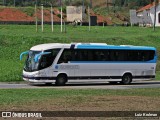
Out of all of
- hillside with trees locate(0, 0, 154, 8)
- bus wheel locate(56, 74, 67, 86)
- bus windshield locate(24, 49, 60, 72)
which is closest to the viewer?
bus windshield locate(24, 49, 60, 72)

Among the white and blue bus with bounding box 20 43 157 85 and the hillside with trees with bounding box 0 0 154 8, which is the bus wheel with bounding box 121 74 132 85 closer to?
the white and blue bus with bounding box 20 43 157 85

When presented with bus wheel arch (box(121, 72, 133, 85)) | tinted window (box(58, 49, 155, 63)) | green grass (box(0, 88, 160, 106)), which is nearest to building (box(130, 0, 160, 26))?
tinted window (box(58, 49, 155, 63))

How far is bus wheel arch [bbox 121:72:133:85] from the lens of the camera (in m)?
34.9

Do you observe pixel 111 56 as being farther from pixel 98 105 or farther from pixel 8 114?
pixel 8 114

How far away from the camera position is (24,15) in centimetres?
10062

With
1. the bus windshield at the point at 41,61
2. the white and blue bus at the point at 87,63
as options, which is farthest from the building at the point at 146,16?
the bus windshield at the point at 41,61

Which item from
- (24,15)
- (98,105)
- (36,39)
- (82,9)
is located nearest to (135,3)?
(82,9)

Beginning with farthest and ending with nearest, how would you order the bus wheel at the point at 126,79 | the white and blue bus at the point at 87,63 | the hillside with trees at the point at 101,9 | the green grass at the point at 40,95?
the hillside with trees at the point at 101,9, the bus wheel at the point at 126,79, the white and blue bus at the point at 87,63, the green grass at the point at 40,95

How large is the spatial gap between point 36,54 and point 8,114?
17535 millimetres

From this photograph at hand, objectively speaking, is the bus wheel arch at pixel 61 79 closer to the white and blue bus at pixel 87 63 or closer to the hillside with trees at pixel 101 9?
the white and blue bus at pixel 87 63

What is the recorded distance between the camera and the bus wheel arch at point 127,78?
34.9 metres

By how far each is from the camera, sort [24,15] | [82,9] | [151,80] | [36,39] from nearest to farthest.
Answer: [151,80]
[36,39]
[24,15]
[82,9]

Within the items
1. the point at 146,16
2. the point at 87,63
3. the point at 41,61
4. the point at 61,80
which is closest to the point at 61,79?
the point at 61,80

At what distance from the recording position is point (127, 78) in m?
35.1
